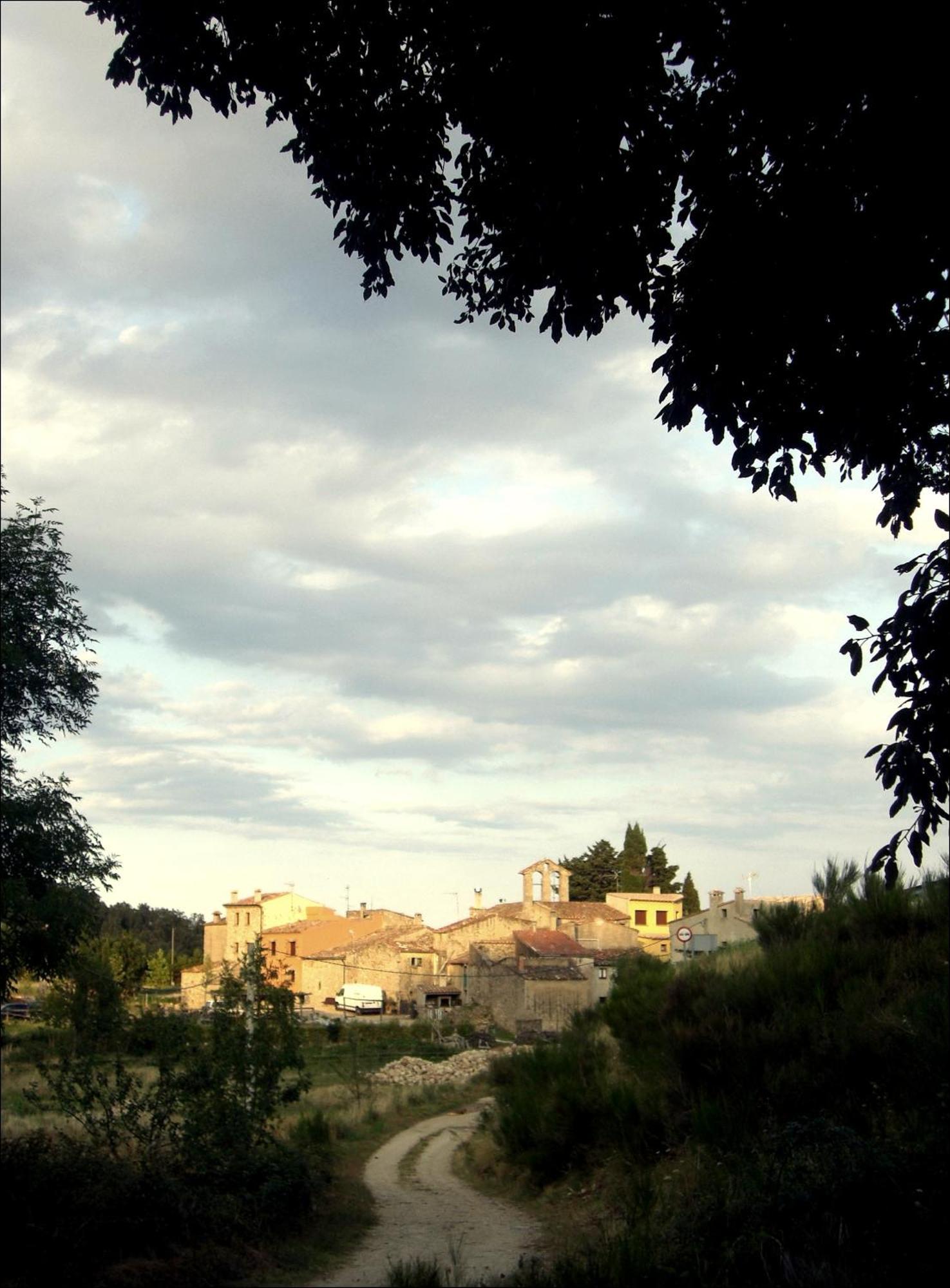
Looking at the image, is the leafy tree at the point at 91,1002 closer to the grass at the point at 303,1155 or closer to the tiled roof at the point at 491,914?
the grass at the point at 303,1155

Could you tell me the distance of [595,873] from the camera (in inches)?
1176

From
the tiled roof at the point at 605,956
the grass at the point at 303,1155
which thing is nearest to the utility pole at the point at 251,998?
the grass at the point at 303,1155

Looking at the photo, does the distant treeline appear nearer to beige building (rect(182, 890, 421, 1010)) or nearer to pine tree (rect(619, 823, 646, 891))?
beige building (rect(182, 890, 421, 1010))

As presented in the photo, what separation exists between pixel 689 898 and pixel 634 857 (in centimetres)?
303

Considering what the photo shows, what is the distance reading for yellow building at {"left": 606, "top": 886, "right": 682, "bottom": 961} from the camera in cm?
2917

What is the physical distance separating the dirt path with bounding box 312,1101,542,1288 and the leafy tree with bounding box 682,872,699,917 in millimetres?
8351

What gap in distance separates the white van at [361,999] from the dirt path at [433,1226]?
1167 inches

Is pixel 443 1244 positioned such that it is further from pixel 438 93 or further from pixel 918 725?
pixel 438 93

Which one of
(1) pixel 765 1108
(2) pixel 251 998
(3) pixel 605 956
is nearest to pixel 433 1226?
(2) pixel 251 998

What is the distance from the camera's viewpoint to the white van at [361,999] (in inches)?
2115

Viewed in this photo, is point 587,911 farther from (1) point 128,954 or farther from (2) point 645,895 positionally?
(1) point 128,954

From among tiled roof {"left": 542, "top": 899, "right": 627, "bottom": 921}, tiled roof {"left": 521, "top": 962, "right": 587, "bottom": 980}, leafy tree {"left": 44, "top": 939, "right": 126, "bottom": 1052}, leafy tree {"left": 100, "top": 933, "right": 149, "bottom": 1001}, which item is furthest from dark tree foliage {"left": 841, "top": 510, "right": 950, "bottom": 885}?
tiled roof {"left": 521, "top": 962, "right": 587, "bottom": 980}

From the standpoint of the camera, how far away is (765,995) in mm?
16844

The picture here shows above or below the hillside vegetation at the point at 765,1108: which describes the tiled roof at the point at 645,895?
above
